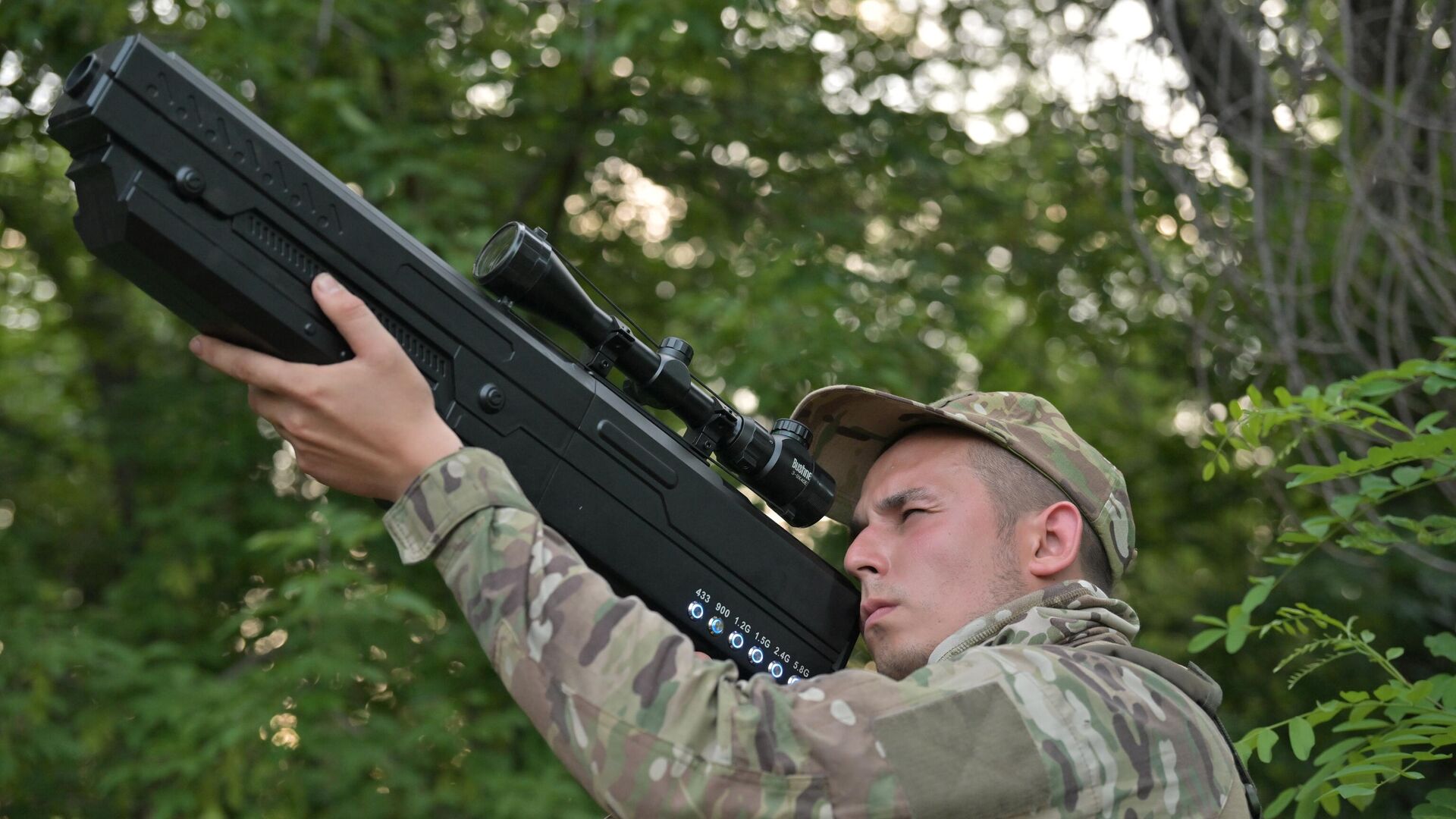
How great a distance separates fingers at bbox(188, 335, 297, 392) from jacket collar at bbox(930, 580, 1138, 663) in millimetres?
1124

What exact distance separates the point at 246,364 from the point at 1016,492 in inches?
52.1

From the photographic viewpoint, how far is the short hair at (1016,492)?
92.6 inches

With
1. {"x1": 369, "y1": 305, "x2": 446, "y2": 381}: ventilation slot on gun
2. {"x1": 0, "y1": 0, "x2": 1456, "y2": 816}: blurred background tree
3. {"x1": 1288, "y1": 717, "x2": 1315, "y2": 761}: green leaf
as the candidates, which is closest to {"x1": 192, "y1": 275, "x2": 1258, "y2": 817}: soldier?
{"x1": 369, "y1": 305, "x2": 446, "y2": 381}: ventilation slot on gun

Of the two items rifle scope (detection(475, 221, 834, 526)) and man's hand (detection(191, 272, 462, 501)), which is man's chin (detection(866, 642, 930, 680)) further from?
man's hand (detection(191, 272, 462, 501))

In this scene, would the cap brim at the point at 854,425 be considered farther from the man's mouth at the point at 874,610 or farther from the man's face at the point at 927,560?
the man's mouth at the point at 874,610

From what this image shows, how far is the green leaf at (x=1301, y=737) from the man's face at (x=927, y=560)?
72cm

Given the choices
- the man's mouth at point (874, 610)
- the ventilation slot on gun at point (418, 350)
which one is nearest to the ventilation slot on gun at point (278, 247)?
the ventilation slot on gun at point (418, 350)

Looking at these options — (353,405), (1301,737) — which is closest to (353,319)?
(353,405)

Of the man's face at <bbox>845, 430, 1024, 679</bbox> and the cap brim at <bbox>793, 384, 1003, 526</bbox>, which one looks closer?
the man's face at <bbox>845, 430, 1024, 679</bbox>

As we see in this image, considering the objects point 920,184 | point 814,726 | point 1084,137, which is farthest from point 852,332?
point 814,726

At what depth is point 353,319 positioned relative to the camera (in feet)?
6.34

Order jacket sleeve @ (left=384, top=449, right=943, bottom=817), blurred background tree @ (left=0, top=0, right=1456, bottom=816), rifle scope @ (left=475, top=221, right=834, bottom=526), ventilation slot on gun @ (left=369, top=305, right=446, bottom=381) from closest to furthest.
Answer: jacket sleeve @ (left=384, top=449, right=943, bottom=817), ventilation slot on gun @ (left=369, top=305, right=446, bottom=381), rifle scope @ (left=475, top=221, right=834, bottom=526), blurred background tree @ (left=0, top=0, right=1456, bottom=816)

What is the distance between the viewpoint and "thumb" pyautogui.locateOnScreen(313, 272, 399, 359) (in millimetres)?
1931

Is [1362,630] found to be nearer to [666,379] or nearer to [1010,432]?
[1010,432]
